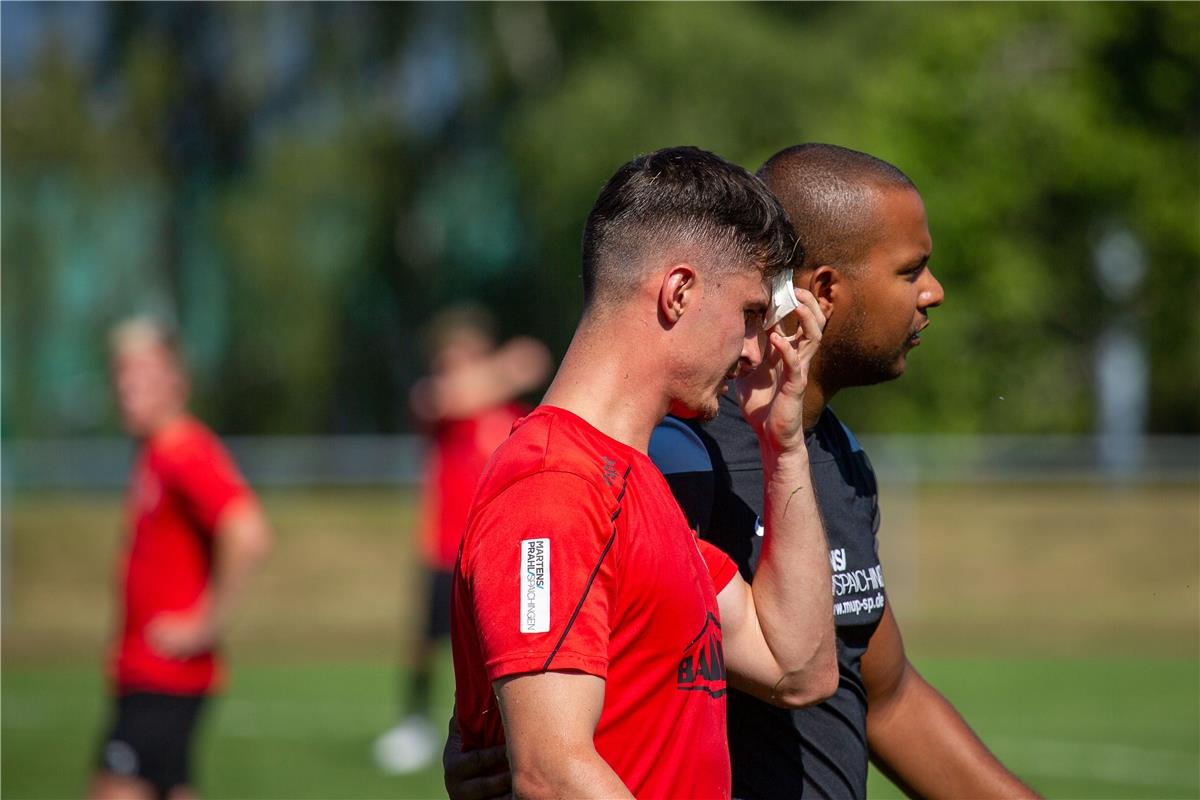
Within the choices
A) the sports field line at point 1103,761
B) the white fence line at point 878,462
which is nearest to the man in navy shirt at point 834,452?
the sports field line at point 1103,761

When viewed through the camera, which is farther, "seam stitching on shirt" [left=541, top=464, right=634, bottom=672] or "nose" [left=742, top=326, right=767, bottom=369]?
"nose" [left=742, top=326, right=767, bottom=369]

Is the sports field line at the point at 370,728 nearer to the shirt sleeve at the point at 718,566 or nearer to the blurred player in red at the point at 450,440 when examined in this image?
the blurred player in red at the point at 450,440

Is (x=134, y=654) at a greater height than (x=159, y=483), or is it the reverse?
(x=159, y=483)

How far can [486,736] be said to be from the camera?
2623 millimetres

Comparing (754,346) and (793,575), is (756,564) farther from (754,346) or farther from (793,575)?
(754,346)

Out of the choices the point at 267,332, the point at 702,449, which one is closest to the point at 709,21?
the point at 267,332

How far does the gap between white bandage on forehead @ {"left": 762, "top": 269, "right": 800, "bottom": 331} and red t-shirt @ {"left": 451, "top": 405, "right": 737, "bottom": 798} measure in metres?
0.37

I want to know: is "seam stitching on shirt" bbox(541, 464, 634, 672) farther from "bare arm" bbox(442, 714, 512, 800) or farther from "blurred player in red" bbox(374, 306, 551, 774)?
"blurred player in red" bbox(374, 306, 551, 774)

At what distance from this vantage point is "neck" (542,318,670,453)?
2615 millimetres

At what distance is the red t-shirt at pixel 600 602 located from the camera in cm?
234

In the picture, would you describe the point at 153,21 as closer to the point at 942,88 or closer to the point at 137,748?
the point at 942,88

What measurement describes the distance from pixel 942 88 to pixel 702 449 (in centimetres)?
2348

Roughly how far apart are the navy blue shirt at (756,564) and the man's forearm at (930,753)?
8.2 inches

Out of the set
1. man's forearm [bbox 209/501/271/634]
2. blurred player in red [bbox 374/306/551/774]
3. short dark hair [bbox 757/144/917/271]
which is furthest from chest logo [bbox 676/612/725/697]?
blurred player in red [bbox 374/306/551/774]
